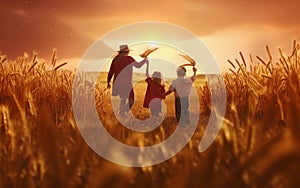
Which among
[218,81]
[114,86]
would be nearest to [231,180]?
[218,81]

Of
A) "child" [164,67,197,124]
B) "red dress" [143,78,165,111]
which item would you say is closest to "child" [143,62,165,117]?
"red dress" [143,78,165,111]

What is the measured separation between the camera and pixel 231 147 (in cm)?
72

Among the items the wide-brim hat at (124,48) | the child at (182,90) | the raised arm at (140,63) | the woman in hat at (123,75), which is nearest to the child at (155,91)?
the raised arm at (140,63)

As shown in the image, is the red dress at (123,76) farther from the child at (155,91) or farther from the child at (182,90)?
the child at (182,90)

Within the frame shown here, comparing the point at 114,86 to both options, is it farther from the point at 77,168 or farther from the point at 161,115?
the point at 77,168

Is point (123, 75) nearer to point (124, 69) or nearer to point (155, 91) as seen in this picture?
point (124, 69)

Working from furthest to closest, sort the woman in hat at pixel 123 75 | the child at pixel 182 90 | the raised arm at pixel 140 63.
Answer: the woman in hat at pixel 123 75
the raised arm at pixel 140 63
the child at pixel 182 90

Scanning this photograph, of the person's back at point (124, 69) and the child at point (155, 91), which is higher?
the person's back at point (124, 69)

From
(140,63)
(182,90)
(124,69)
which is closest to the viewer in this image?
(182,90)

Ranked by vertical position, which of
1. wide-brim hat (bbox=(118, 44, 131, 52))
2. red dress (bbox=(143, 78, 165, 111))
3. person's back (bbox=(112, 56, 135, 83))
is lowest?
red dress (bbox=(143, 78, 165, 111))

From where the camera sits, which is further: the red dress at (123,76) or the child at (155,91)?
the red dress at (123,76)

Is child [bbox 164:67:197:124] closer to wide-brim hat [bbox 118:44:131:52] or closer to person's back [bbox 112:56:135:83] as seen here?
person's back [bbox 112:56:135:83]

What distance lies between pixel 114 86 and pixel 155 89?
0.70 metres

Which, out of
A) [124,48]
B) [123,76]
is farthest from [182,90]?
[124,48]
